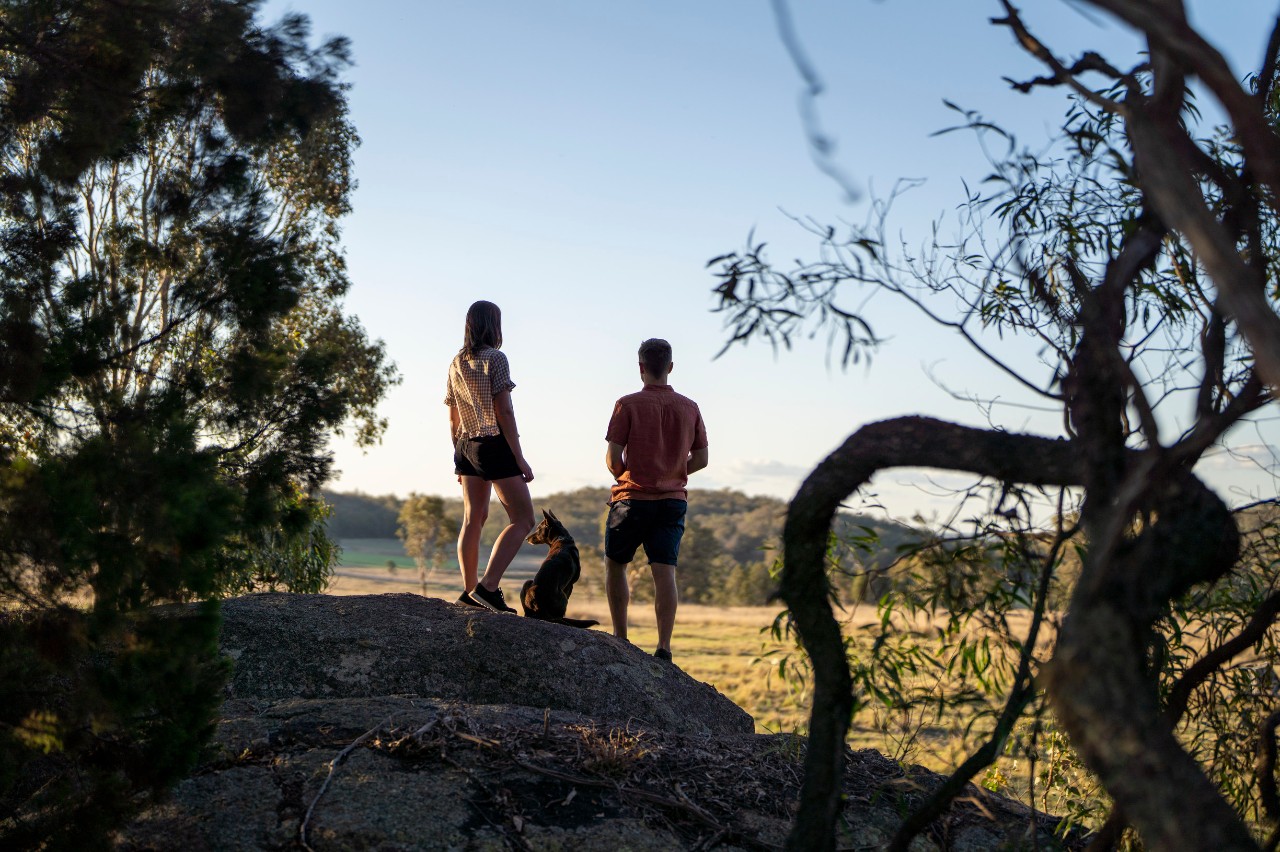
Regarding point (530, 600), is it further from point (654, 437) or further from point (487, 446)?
point (654, 437)

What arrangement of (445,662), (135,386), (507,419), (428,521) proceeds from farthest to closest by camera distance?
(428,521), (507,419), (445,662), (135,386)

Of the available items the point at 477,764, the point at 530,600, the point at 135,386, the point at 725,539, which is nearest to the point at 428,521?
the point at 530,600

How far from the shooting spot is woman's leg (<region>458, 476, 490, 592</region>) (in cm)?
715

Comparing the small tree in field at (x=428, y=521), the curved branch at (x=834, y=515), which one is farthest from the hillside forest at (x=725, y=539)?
the small tree in field at (x=428, y=521)

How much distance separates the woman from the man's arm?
22.1 inches

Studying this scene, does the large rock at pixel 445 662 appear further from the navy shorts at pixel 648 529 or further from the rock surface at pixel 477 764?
the navy shorts at pixel 648 529

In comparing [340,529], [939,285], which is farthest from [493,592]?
[340,529]

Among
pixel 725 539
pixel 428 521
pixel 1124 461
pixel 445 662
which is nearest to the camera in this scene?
pixel 1124 461

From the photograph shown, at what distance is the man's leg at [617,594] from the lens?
7.29m

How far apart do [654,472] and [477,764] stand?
3014 millimetres

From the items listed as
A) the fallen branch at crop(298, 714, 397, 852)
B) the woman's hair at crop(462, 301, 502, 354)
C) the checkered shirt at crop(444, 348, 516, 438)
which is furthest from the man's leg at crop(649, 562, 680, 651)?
the fallen branch at crop(298, 714, 397, 852)

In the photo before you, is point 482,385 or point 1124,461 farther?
point 482,385

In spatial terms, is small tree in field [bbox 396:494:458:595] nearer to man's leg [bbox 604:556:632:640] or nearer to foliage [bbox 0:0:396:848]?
man's leg [bbox 604:556:632:640]

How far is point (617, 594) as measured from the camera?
7.37 m
